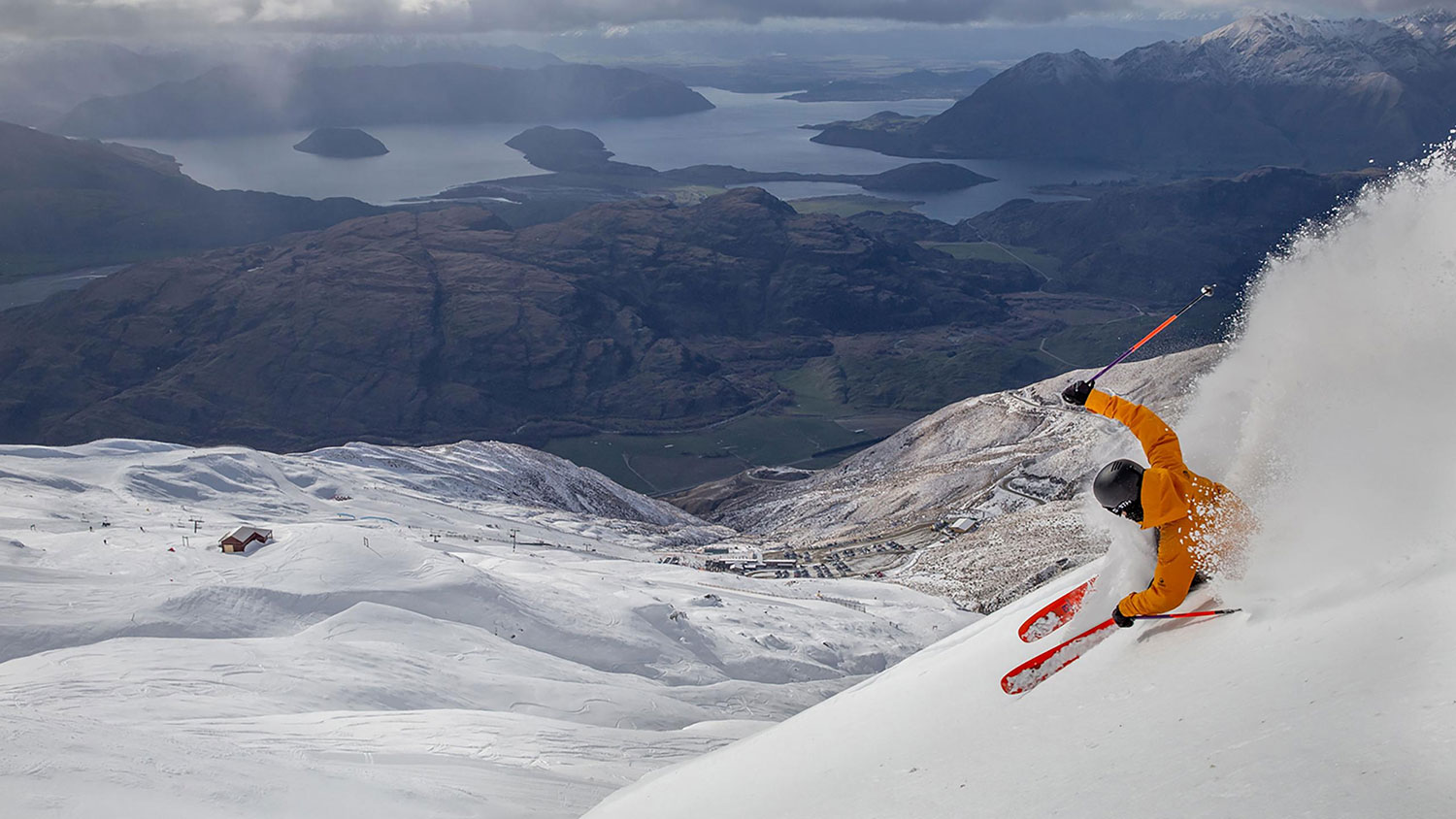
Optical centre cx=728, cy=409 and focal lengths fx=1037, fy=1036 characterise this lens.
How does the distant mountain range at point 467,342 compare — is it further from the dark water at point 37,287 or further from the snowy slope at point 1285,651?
the snowy slope at point 1285,651

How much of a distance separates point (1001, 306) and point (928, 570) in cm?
16026

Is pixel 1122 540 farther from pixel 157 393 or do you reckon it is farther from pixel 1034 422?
pixel 157 393

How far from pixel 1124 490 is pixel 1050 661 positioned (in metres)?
1.45

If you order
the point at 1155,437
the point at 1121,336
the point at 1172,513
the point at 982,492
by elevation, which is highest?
the point at 1155,437

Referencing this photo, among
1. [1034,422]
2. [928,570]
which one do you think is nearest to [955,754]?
[928,570]

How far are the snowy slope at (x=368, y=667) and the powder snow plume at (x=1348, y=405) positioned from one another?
725 centimetres

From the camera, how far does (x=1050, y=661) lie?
25.3ft

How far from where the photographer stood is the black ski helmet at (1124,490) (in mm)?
7191

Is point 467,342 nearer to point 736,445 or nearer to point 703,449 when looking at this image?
point 703,449

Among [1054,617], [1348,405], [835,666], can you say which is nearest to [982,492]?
[835,666]

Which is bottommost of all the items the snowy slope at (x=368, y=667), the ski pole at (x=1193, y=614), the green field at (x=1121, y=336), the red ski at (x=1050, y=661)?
the green field at (x=1121, y=336)

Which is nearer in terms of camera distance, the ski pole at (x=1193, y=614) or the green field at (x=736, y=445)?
→ the ski pole at (x=1193, y=614)

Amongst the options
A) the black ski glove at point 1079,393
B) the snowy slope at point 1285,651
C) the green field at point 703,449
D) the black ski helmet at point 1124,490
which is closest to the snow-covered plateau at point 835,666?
the snowy slope at point 1285,651

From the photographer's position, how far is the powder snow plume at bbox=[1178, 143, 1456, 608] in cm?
598
